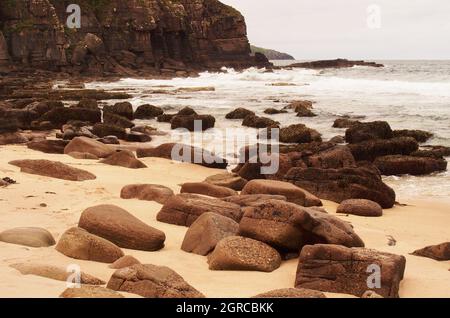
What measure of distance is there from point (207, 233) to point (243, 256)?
747 millimetres

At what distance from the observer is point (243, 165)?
1226cm

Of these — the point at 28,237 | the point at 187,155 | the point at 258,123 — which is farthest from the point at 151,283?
the point at 258,123

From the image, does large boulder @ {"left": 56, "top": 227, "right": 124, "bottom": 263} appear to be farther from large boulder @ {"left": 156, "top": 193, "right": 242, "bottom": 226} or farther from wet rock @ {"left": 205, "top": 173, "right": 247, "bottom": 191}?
wet rock @ {"left": 205, "top": 173, "right": 247, "bottom": 191}

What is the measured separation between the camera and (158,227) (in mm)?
7699

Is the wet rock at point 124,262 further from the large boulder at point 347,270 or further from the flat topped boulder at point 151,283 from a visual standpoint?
→ the large boulder at point 347,270

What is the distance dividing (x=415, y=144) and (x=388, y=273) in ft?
34.2

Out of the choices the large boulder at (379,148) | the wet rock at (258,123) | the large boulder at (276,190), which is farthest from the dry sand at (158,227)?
the wet rock at (258,123)

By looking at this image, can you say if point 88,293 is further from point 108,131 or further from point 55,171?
point 108,131

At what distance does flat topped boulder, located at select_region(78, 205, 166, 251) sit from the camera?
6734mm

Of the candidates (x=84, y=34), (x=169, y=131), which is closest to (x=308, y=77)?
(x=84, y=34)

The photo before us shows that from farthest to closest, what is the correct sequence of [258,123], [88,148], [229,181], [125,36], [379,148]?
[125,36], [258,123], [379,148], [88,148], [229,181]

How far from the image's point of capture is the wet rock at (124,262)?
589cm

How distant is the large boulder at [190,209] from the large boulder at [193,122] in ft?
40.0
